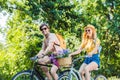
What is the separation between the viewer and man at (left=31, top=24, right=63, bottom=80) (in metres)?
6.78

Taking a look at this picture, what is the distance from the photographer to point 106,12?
19547mm

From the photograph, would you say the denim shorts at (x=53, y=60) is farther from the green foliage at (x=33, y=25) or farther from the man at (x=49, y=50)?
the green foliage at (x=33, y=25)

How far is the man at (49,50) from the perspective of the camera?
6.78 meters

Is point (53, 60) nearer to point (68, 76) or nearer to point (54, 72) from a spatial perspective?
point (54, 72)

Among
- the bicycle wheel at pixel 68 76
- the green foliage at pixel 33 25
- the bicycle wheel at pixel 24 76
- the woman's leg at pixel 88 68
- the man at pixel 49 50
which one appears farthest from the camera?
the green foliage at pixel 33 25

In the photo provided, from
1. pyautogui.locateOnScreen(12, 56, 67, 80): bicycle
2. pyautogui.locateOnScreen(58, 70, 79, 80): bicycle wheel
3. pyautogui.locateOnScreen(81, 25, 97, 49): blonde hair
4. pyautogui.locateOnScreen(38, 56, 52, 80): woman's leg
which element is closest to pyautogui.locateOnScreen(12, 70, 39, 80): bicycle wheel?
pyautogui.locateOnScreen(12, 56, 67, 80): bicycle

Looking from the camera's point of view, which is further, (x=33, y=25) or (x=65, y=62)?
(x=33, y=25)

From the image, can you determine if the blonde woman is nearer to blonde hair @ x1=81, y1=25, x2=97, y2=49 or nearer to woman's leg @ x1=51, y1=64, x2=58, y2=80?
blonde hair @ x1=81, y1=25, x2=97, y2=49

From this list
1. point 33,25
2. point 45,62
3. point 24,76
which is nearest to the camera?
point 24,76

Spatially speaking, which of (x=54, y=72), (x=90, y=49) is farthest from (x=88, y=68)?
(x=54, y=72)

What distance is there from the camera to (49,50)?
6.79 metres

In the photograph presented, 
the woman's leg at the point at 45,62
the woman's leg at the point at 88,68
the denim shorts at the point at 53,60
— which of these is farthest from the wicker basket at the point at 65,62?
the woman's leg at the point at 88,68

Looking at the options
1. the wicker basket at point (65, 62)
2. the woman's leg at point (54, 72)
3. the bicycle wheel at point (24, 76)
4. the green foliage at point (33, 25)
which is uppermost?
the green foliage at point (33, 25)

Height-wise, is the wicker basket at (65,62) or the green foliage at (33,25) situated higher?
the green foliage at (33,25)
